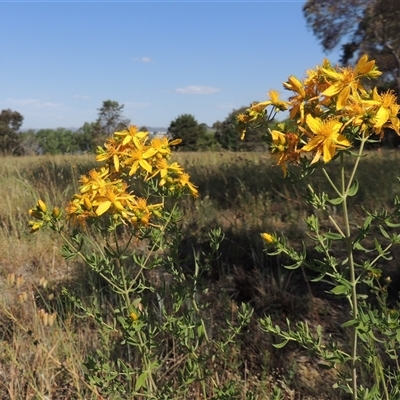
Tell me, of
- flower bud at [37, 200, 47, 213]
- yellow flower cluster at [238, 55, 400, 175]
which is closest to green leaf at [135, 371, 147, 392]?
flower bud at [37, 200, 47, 213]

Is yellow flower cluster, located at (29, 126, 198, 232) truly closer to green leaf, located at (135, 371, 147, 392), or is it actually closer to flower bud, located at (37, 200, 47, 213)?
flower bud, located at (37, 200, 47, 213)

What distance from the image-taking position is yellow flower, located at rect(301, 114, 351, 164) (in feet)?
3.18

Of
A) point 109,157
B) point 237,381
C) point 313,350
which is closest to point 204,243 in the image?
point 237,381

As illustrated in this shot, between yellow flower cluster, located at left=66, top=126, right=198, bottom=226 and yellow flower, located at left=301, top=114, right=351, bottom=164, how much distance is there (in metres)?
0.48

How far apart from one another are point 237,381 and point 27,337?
0.86 metres

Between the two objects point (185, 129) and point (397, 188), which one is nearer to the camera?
point (397, 188)

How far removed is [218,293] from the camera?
2.36m

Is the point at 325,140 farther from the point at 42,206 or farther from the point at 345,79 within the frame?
the point at 42,206

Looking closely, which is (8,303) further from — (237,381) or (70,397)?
(237,381)

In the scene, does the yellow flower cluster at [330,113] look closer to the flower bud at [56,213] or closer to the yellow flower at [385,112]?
the yellow flower at [385,112]

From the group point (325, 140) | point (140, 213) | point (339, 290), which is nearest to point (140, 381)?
point (140, 213)

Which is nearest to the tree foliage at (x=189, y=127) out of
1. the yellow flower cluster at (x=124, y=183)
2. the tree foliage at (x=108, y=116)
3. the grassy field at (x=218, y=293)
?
the tree foliage at (x=108, y=116)

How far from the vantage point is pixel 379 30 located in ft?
29.8

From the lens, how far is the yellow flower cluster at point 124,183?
1.22 metres
